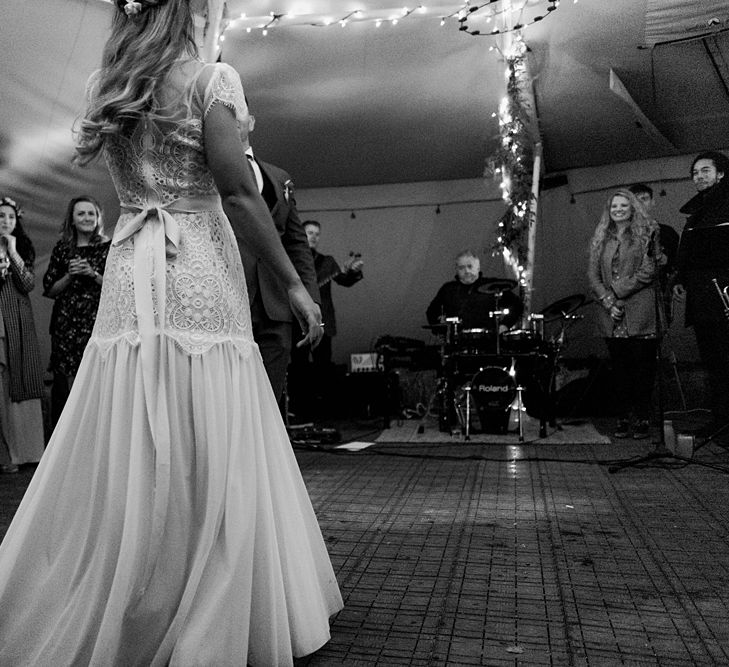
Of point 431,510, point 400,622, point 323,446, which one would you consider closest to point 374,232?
point 323,446

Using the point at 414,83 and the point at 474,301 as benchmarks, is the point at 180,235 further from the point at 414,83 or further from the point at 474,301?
the point at 414,83

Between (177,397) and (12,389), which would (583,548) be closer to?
(177,397)

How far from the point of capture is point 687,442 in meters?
4.52

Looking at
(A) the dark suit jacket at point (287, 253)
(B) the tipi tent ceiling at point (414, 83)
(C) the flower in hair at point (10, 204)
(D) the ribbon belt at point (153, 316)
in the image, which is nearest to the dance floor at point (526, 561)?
(D) the ribbon belt at point (153, 316)

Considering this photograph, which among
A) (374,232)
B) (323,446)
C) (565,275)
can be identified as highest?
(374,232)

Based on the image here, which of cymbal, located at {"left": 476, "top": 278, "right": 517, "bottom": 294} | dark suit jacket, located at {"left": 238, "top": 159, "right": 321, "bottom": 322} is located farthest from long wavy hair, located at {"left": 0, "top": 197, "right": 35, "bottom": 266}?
cymbal, located at {"left": 476, "top": 278, "right": 517, "bottom": 294}

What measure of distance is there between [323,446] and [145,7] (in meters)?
4.42

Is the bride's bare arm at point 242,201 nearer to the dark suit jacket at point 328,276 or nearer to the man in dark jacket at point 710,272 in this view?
the man in dark jacket at point 710,272

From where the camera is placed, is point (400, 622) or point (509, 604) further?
point (509, 604)

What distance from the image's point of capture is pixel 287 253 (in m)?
3.28

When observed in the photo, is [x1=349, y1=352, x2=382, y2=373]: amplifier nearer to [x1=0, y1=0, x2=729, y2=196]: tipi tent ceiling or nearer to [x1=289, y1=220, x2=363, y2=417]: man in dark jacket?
[x1=289, y1=220, x2=363, y2=417]: man in dark jacket

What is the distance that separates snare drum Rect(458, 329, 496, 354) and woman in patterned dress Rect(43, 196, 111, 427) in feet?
9.20

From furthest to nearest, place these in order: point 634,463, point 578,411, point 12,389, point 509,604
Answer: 1. point 578,411
2. point 12,389
3. point 634,463
4. point 509,604

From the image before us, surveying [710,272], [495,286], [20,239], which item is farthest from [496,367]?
[20,239]
